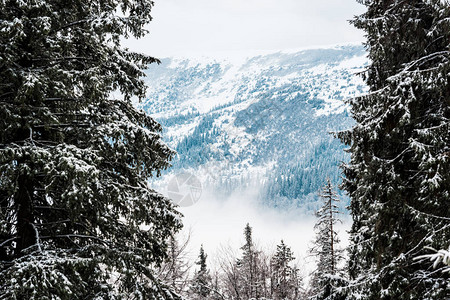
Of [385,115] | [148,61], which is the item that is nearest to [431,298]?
[385,115]

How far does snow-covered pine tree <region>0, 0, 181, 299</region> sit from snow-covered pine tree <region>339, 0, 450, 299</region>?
3.47 metres

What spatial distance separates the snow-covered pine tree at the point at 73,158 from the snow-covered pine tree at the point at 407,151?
3474 millimetres

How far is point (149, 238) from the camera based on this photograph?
5840 mm

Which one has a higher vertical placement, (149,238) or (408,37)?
(408,37)

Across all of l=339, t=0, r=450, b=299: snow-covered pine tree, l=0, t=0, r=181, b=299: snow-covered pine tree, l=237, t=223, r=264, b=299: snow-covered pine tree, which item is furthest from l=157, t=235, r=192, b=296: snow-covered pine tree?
l=339, t=0, r=450, b=299: snow-covered pine tree

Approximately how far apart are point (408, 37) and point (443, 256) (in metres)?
5.69

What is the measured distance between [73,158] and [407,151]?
523 centimetres

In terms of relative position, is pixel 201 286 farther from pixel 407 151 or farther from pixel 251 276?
pixel 407 151

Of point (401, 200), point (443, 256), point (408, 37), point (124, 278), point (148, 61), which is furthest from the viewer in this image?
point (148, 61)

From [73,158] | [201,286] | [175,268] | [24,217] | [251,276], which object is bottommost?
[251,276]

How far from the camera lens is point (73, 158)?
4012 mm

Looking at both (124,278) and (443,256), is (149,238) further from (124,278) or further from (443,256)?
(443,256)

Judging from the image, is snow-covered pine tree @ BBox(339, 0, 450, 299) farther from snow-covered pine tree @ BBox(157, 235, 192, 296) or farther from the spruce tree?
snow-covered pine tree @ BBox(157, 235, 192, 296)

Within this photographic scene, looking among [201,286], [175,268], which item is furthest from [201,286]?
[175,268]
